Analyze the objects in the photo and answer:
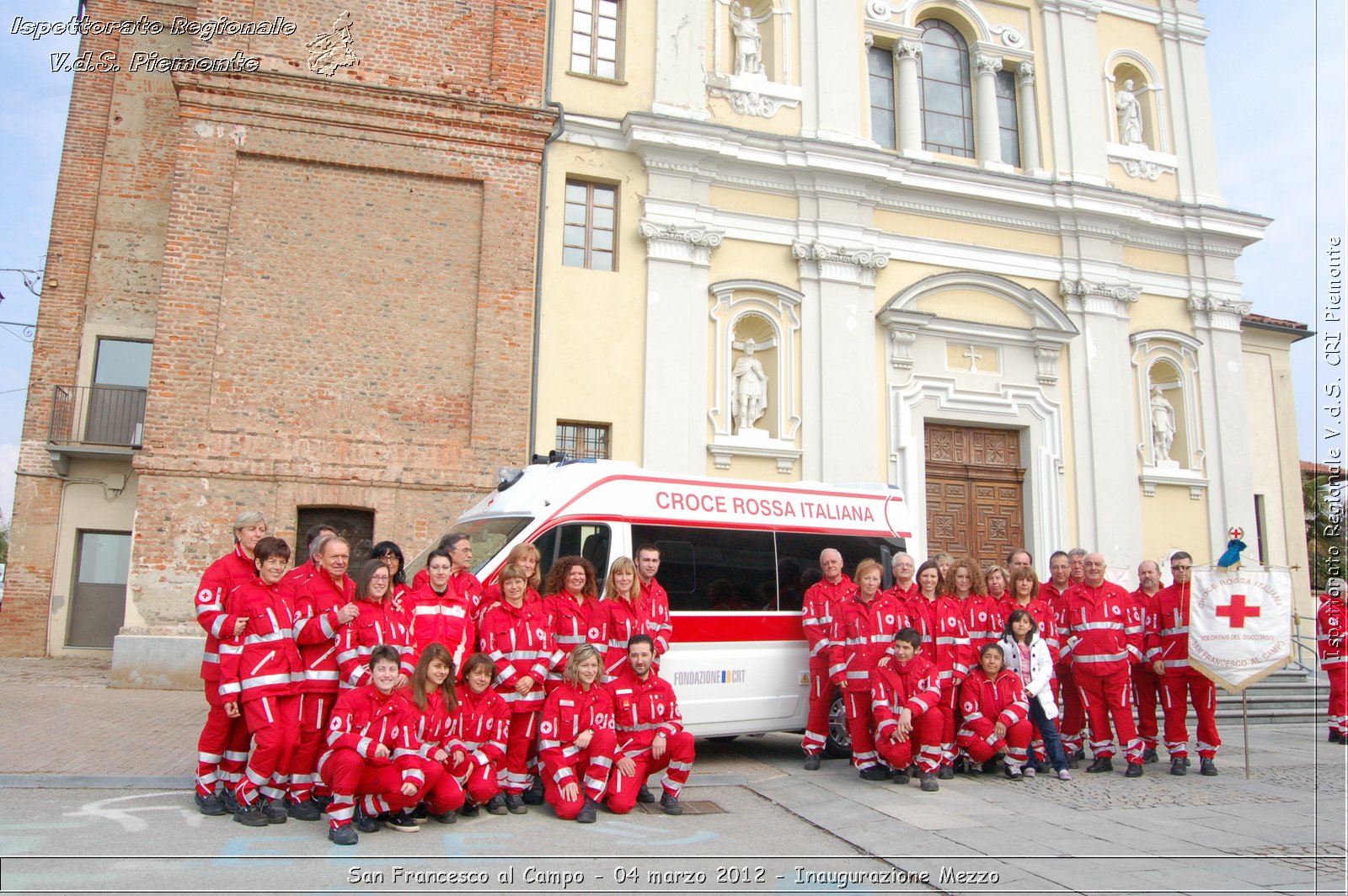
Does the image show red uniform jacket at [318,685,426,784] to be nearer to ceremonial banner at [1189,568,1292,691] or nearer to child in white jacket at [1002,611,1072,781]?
child in white jacket at [1002,611,1072,781]

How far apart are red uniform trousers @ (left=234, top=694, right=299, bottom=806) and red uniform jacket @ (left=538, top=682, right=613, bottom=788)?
1.61 m

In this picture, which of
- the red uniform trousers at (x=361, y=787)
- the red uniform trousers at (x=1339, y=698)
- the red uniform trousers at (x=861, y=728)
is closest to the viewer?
the red uniform trousers at (x=361, y=787)

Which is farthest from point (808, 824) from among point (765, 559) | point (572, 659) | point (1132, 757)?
point (1132, 757)

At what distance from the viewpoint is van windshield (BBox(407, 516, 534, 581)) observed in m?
7.95

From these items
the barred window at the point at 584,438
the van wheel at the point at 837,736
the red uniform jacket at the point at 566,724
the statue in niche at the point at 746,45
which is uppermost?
the statue in niche at the point at 746,45

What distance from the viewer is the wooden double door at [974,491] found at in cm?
1653

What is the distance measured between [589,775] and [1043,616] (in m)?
4.81

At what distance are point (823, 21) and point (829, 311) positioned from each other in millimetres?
5368

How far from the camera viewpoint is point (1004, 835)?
6258mm

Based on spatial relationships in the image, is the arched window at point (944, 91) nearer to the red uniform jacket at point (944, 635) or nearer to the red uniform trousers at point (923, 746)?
the red uniform jacket at point (944, 635)

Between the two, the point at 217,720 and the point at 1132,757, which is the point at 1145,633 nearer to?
the point at 1132,757

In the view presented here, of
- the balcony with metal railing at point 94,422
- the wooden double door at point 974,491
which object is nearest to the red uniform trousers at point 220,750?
the balcony with metal railing at point 94,422

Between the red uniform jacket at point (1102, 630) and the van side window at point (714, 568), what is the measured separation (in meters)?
2.88

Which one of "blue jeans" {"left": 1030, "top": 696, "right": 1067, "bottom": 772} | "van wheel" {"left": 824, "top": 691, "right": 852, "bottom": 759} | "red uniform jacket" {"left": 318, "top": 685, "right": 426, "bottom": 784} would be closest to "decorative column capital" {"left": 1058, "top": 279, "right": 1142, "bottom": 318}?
"blue jeans" {"left": 1030, "top": 696, "right": 1067, "bottom": 772}
